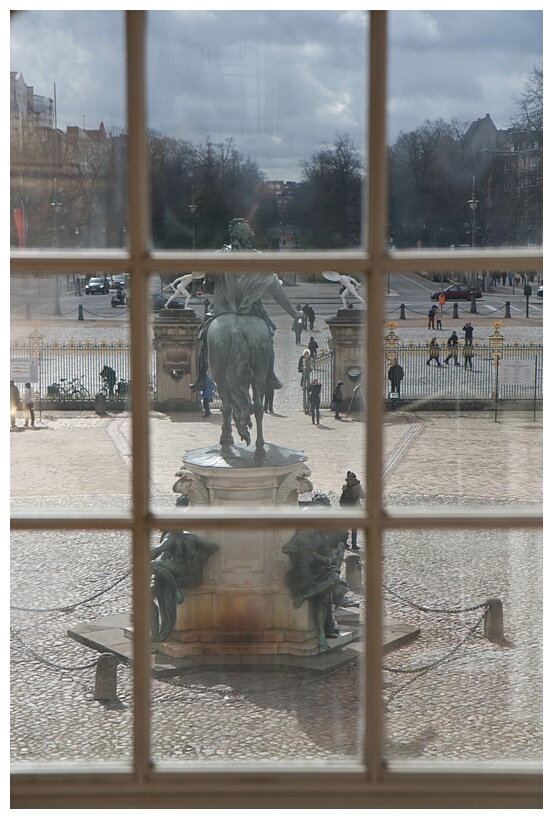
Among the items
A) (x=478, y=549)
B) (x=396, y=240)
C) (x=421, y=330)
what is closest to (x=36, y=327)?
(x=396, y=240)

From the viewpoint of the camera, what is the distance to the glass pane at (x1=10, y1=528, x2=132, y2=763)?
877 mm

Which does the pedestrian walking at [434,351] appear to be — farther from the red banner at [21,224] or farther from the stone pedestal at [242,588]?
the red banner at [21,224]

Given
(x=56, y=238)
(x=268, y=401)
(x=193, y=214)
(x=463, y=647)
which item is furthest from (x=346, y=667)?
(x=56, y=238)

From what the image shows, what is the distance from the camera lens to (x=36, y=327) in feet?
3.32

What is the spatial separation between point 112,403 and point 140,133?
85 cm

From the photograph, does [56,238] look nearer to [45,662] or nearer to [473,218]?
[473,218]

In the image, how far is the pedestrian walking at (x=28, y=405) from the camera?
113 cm

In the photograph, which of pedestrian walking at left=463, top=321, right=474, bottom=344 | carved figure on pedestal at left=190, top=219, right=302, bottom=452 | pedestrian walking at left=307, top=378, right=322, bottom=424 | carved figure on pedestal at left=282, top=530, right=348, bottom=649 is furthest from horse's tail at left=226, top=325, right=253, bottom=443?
pedestrian walking at left=463, top=321, right=474, bottom=344

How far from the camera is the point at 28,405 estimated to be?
3.91 feet

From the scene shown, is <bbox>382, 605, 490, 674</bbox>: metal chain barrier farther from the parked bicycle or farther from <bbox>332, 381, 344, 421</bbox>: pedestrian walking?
the parked bicycle

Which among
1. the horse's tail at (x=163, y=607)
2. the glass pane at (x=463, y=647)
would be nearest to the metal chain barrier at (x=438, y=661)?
the glass pane at (x=463, y=647)

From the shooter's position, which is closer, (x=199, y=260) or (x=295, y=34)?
(x=199, y=260)

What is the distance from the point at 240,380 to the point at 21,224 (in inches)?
53.8

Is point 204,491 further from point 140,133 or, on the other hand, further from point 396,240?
point 140,133
